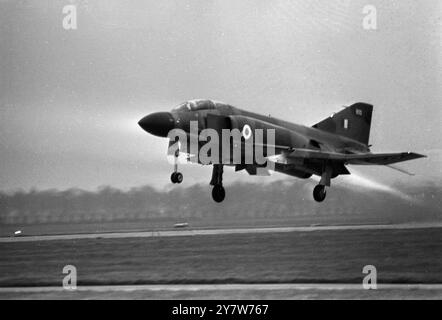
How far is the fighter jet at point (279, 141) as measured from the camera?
25.2m

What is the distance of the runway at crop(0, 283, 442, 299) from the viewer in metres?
20.4

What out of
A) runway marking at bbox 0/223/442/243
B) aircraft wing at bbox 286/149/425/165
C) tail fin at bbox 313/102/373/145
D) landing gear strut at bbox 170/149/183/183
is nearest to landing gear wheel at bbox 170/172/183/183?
landing gear strut at bbox 170/149/183/183

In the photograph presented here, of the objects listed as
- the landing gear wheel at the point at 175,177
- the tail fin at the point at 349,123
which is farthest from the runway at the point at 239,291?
the tail fin at the point at 349,123

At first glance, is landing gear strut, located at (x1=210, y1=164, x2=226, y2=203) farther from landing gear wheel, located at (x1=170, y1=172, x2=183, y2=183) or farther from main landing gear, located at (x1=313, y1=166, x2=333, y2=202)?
main landing gear, located at (x1=313, y1=166, x2=333, y2=202)

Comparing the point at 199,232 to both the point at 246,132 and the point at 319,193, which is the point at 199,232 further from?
the point at 246,132

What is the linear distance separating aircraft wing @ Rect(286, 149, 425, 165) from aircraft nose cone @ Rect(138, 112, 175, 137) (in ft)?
19.4

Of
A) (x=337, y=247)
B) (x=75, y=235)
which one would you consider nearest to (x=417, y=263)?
(x=337, y=247)

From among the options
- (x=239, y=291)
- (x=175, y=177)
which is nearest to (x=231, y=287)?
(x=239, y=291)

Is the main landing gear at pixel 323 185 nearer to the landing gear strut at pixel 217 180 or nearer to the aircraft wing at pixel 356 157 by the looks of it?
the aircraft wing at pixel 356 157

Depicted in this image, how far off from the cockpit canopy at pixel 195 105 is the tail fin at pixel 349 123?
6821 millimetres

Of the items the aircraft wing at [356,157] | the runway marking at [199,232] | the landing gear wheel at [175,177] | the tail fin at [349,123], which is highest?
the tail fin at [349,123]

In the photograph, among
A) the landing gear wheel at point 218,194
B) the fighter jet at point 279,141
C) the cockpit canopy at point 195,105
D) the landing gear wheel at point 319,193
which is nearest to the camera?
the fighter jet at point 279,141

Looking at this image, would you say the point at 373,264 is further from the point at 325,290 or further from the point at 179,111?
the point at 179,111

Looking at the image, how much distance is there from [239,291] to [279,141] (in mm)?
8090
